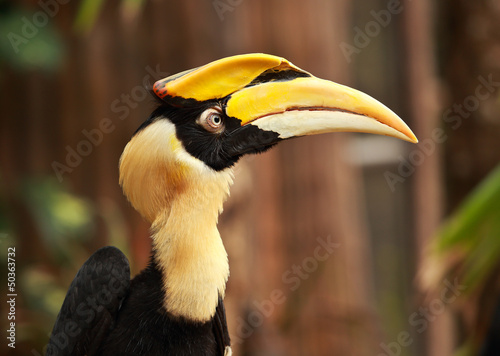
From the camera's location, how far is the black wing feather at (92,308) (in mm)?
1071

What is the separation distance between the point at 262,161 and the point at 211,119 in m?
1.28

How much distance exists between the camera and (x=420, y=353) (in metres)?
2.73

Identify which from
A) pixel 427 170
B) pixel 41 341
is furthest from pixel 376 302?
pixel 41 341

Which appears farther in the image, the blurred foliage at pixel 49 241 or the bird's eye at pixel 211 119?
the blurred foliage at pixel 49 241

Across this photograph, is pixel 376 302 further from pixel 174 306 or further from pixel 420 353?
pixel 174 306

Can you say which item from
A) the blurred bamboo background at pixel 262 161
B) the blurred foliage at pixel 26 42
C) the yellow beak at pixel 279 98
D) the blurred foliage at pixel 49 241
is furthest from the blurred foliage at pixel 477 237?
the blurred foliage at pixel 26 42

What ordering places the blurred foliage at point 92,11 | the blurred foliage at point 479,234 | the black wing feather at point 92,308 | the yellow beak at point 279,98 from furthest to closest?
the blurred foliage at point 92,11 < the blurred foliage at point 479,234 < the black wing feather at point 92,308 < the yellow beak at point 279,98

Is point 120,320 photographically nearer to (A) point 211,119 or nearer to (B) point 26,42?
(A) point 211,119

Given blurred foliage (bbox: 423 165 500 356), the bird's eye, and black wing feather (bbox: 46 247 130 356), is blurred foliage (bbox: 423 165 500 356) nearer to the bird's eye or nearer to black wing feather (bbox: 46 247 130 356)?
the bird's eye

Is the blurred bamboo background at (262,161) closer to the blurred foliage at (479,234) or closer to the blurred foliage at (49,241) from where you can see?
the blurred foliage at (49,241)

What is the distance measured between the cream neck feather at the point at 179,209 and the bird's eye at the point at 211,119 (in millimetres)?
60

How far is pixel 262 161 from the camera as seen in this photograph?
2.32 meters

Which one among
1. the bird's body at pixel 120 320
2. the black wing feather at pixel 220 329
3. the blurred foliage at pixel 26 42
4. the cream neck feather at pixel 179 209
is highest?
the blurred foliage at pixel 26 42

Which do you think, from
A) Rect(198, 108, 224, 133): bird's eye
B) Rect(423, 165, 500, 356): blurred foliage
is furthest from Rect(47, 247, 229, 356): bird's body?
Rect(423, 165, 500, 356): blurred foliage
